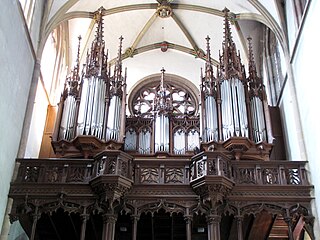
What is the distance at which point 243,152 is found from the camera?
16.0 metres

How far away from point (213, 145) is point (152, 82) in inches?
280

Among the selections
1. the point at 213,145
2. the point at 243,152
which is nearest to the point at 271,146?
the point at 243,152

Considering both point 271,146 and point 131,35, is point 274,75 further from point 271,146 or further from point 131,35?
point 131,35

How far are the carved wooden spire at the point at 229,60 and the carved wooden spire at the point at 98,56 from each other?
450cm

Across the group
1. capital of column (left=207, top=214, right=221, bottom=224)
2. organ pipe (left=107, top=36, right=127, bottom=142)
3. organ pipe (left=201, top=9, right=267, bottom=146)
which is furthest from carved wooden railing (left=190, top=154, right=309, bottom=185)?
organ pipe (left=107, top=36, right=127, bottom=142)

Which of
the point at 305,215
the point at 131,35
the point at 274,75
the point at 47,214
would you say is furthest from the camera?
the point at 131,35

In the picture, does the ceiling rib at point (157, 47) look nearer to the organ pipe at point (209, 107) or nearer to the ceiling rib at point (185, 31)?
the ceiling rib at point (185, 31)

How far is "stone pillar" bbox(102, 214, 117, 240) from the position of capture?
1251cm

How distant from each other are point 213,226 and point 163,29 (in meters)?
11.1

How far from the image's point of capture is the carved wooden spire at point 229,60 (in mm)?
17656

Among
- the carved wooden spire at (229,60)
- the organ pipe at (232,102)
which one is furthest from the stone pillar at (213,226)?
the carved wooden spire at (229,60)

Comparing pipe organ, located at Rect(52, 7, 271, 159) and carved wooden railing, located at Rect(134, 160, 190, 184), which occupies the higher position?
pipe organ, located at Rect(52, 7, 271, 159)

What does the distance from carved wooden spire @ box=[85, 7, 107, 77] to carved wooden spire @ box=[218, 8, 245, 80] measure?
450 centimetres

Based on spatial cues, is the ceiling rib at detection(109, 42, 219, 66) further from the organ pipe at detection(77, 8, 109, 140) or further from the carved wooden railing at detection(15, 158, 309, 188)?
the carved wooden railing at detection(15, 158, 309, 188)
